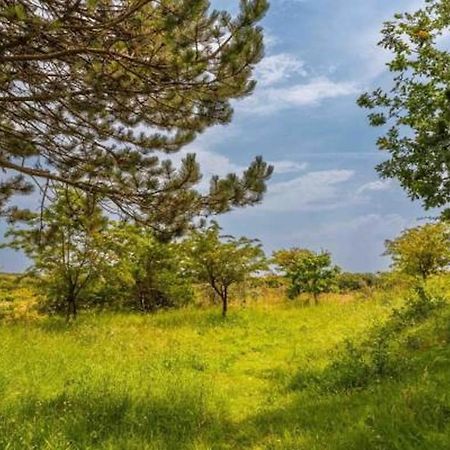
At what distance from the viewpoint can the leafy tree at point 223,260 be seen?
1864 centimetres

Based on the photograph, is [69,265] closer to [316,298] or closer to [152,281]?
[152,281]

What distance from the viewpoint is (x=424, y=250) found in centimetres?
2212

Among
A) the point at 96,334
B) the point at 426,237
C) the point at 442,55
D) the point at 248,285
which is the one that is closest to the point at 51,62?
the point at 442,55

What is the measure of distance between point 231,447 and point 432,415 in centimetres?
247

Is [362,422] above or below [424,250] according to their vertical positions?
below

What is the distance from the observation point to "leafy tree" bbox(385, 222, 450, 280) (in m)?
22.0

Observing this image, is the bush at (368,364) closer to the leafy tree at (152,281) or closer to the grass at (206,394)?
the grass at (206,394)

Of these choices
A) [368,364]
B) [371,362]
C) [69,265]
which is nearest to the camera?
[371,362]

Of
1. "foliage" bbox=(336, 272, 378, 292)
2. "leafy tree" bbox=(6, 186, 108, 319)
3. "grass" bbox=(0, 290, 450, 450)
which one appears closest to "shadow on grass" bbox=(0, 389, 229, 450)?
"grass" bbox=(0, 290, 450, 450)

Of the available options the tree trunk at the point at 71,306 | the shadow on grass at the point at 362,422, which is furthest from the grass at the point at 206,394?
the tree trunk at the point at 71,306

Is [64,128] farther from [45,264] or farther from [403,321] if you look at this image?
[45,264]

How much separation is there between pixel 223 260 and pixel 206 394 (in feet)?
32.6

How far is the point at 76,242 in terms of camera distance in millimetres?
17406

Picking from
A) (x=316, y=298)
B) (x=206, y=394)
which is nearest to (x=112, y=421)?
(x=206, y=394)
